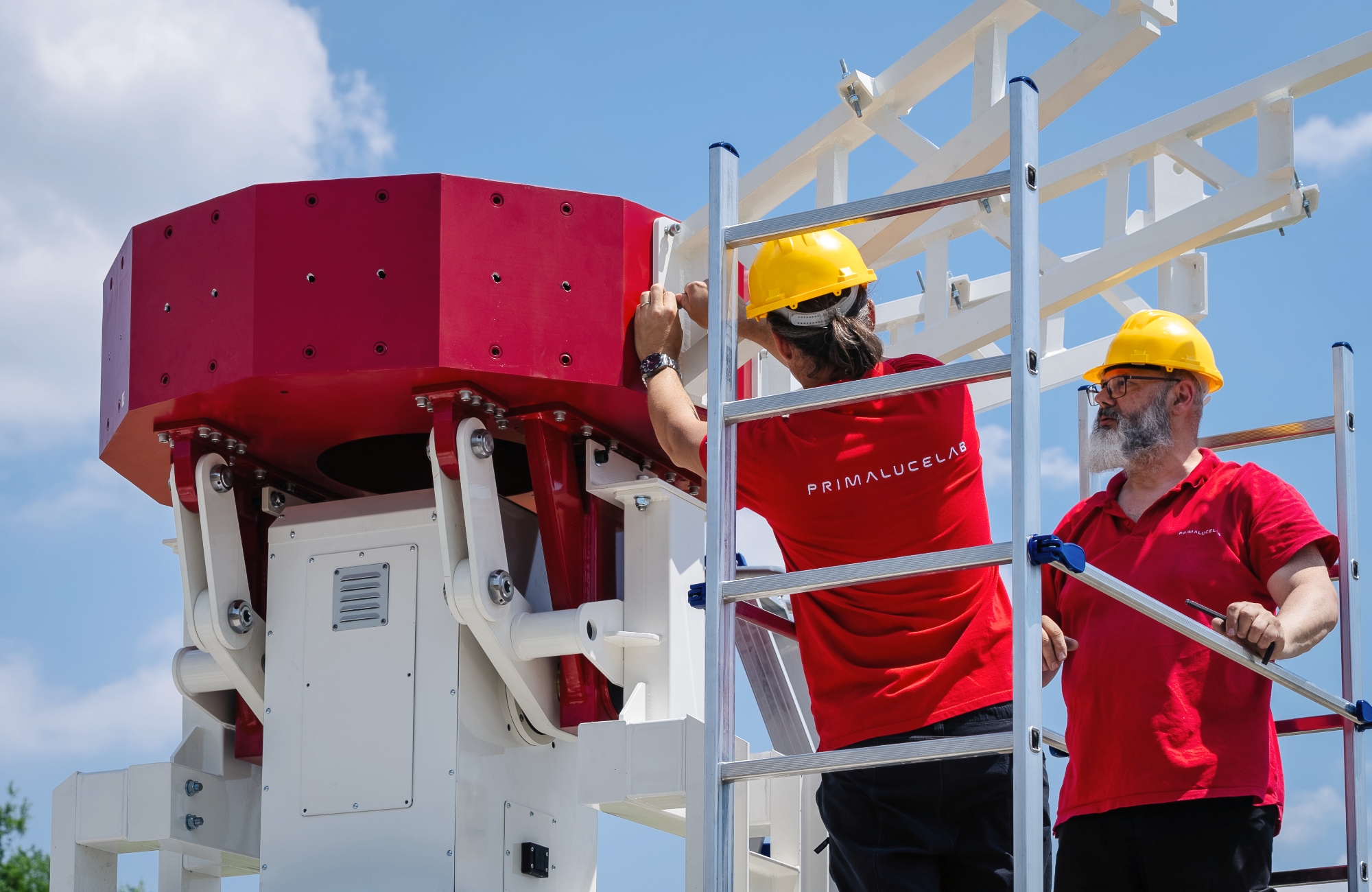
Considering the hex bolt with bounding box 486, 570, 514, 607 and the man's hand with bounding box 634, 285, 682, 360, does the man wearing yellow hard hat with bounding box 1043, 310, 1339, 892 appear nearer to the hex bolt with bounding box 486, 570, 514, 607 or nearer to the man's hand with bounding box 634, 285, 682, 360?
the man's hand with bounding box 634, 285, 682, 360

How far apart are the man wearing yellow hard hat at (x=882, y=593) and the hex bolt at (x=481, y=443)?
1.93 meters

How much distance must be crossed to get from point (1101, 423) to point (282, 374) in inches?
114

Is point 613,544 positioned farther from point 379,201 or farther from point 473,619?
point 379,201

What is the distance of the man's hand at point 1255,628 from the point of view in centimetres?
430

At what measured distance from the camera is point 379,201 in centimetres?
643

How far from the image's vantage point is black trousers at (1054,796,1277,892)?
14.6 feet

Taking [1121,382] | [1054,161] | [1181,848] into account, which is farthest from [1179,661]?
[1054,161]

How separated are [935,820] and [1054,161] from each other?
465 cm

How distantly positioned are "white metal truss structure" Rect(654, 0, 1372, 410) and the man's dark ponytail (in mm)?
1519

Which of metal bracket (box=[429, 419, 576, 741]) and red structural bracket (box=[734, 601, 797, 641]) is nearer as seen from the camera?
red structural bracket (box=[734, 601, 797, 641])

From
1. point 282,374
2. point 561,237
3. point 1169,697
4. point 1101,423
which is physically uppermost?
point 561,237

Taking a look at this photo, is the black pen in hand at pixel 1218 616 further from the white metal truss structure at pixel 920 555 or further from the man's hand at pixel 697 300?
the man's hand at pixel 697 300

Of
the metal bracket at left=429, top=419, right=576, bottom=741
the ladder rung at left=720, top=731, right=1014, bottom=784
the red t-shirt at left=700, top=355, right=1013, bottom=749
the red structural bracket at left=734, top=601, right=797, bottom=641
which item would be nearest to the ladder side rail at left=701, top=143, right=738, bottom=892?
the ladder rung at left=720, top=731, right=1014, bottom=784

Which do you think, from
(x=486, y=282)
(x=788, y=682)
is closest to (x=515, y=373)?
(x=486, y=282)
